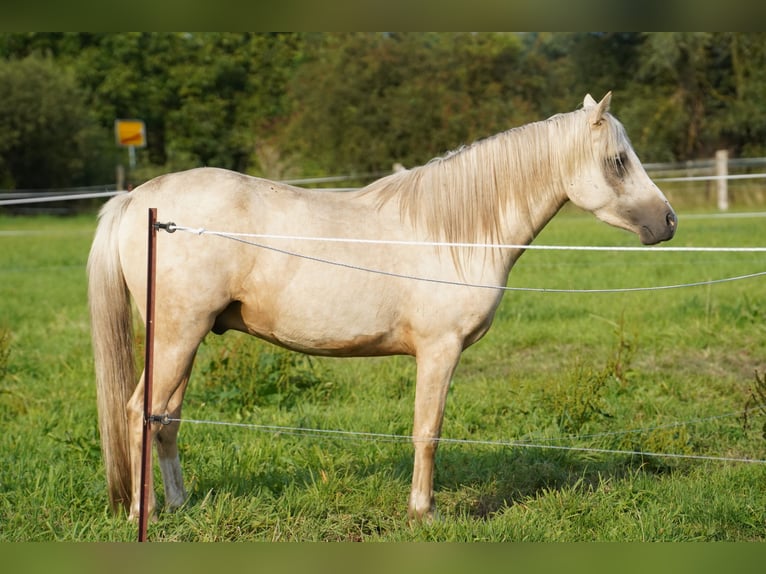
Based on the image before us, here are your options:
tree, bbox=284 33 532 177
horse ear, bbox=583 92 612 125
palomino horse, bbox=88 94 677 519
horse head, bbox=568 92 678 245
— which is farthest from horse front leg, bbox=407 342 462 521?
tree, bbox=284 33 532 177

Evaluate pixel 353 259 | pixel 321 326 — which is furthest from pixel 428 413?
pixel 353 259

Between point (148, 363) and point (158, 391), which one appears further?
point (158, 391)

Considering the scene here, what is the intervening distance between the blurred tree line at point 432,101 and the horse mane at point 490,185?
22316 millimetres

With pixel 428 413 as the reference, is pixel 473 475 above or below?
below

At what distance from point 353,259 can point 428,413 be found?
2.78 ft

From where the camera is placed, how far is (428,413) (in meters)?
4.02

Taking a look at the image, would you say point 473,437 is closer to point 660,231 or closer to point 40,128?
point 660,231

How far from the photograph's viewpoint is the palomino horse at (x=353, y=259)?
3869 mm

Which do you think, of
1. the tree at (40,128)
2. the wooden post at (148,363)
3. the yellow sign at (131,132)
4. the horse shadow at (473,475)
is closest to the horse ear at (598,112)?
the horse shadow at (473,475)

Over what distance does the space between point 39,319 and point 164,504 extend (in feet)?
18.7

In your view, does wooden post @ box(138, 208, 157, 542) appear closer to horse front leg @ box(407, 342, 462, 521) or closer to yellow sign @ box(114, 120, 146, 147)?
horse front leg @ box(407, 342, 462, 521)

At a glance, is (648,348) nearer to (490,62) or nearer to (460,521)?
(460,521)

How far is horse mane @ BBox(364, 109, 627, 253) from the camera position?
406cm

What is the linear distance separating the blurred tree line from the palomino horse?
22298 millimetres
